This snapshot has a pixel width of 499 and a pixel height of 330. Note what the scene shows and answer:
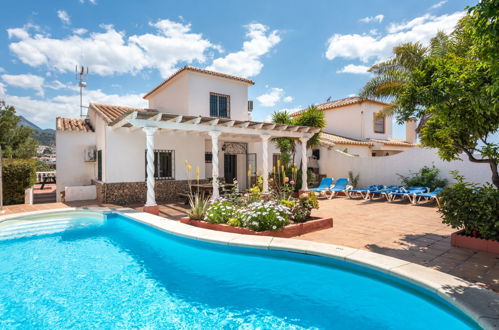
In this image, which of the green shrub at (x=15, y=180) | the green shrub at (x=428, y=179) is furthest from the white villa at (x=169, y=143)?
the green shrub at (x=428, y=179)

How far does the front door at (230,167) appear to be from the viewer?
17.5 m

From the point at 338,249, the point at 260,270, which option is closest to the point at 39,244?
the point at 260,270

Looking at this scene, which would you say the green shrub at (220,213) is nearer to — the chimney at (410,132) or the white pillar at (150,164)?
the white pillar at (150,164)

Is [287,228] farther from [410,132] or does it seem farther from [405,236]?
[410,132]

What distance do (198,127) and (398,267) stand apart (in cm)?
867

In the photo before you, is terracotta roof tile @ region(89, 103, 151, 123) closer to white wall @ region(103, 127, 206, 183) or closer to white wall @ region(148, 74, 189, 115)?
white wall @ region(103, 127, 206, 183)

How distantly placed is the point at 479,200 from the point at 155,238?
7.53m

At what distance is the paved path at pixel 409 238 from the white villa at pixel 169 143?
527cm

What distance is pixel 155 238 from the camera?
7.45 m

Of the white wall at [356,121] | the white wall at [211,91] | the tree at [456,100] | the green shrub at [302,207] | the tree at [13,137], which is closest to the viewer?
the tree at [456,100]

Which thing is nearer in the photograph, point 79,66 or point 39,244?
point 39,244

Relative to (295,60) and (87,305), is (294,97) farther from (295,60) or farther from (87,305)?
(87,305)

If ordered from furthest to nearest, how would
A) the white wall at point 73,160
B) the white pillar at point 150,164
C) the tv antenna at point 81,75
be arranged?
1. the tv antenna at point 81,75
2. the white wall at point 73,160
3. the white pillar at point 150,164

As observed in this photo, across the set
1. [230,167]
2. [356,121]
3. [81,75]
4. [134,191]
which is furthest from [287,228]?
[81,75]
